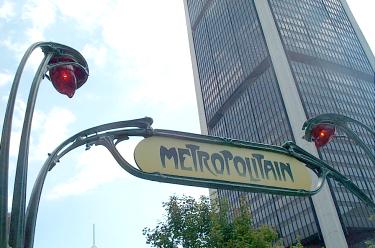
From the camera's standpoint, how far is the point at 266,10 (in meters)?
78.4

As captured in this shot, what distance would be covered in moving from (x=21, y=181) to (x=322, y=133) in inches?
139

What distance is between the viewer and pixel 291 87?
216ft

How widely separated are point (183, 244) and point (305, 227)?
4016 cm

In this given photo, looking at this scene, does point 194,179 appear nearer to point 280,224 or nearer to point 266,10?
point 280,224

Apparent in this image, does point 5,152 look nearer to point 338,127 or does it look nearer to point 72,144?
point 72,144

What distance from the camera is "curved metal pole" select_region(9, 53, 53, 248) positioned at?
2537mm

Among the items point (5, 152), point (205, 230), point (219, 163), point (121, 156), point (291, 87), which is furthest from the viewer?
point (291, 87)

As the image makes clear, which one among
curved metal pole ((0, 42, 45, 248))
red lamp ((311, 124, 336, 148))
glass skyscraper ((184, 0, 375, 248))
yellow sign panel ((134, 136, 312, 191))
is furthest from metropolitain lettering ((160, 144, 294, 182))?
glass skyscraper ((184, 0, 375, 248))

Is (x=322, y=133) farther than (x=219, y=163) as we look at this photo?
Yes

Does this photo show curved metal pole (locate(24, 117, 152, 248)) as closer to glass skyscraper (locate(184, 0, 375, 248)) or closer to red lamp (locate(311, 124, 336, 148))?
red lamp (locate(311, 124, 336, 148))

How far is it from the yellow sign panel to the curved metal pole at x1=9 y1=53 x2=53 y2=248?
0.86 meters

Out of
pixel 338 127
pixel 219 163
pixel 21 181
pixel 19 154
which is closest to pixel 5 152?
pixel 19 154

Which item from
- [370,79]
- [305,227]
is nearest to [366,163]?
[305,227]

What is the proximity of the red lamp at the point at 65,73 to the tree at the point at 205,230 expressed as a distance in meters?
17.7
